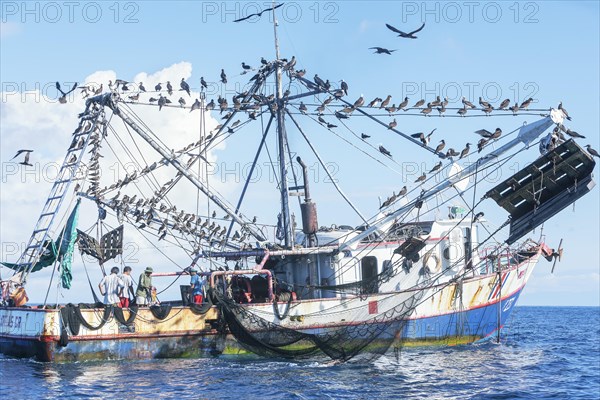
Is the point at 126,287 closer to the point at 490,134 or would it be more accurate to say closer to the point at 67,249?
the point at 67,249

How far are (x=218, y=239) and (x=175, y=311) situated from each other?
172 inches

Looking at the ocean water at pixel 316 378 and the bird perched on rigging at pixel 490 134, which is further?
the bird perched on rigging at pixel 490 134

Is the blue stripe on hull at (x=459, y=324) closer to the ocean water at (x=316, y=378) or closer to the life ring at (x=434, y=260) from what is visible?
the ocean water at (x=316, y=378)

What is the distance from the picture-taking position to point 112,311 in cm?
2406

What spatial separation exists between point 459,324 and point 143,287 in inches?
362

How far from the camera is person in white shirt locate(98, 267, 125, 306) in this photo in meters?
24.8

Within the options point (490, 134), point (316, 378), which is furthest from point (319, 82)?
point (316, 378)

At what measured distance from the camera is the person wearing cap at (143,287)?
82.9 ft

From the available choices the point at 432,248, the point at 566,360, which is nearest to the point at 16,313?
the point at 432,248

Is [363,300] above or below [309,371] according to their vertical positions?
above

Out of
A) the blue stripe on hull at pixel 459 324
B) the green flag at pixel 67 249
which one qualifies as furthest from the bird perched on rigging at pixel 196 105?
the blue stripe on hull at pixel 459 324

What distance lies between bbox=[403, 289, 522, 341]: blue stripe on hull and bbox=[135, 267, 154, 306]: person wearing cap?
284 inches

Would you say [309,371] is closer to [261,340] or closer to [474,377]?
[261,340]

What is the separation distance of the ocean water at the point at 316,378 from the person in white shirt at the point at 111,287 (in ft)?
5.82
